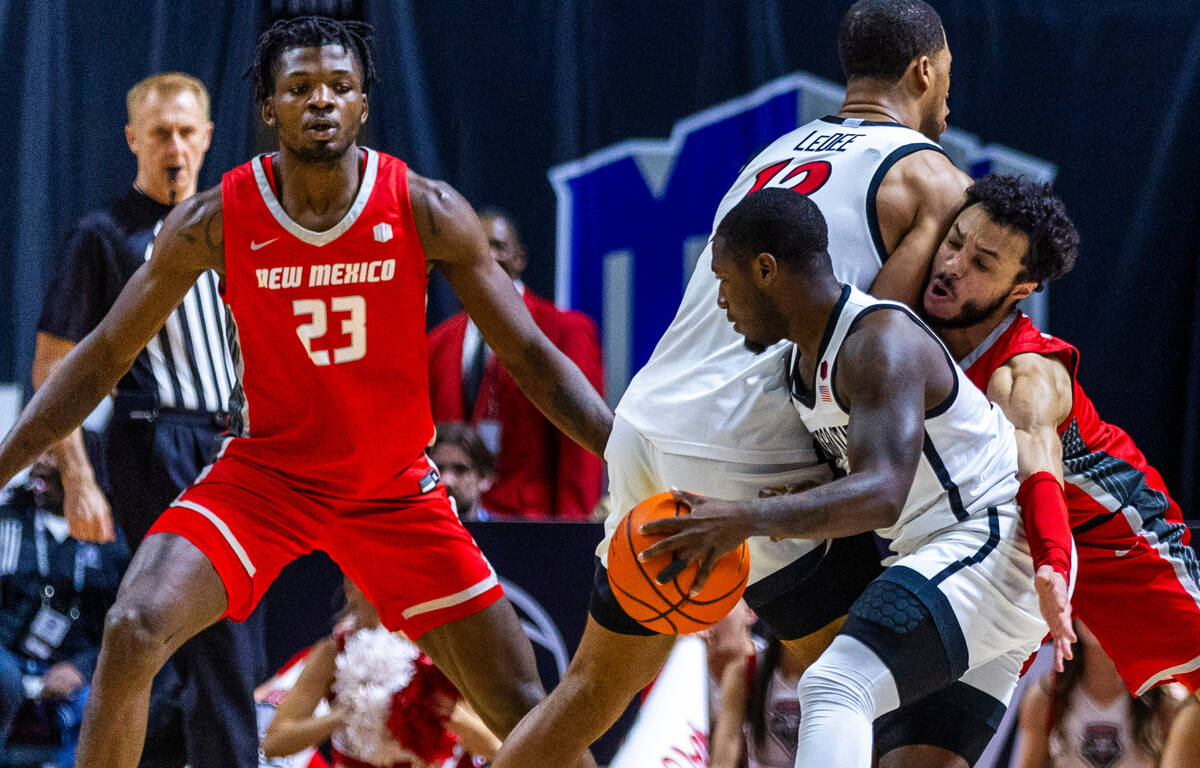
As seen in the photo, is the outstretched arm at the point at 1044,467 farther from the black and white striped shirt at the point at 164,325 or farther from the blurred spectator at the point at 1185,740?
the black and white striped shirt at the point at 164,325

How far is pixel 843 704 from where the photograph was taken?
2.55 meters

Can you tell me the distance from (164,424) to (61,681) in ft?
3.25

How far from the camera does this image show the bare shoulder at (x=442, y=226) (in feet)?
A: 11.9

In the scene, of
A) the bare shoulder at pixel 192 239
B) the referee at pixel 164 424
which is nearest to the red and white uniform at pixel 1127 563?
the bare shoulder at pixel 192 239

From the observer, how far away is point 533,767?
312 centimetres

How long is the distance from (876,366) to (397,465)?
5.02 feet

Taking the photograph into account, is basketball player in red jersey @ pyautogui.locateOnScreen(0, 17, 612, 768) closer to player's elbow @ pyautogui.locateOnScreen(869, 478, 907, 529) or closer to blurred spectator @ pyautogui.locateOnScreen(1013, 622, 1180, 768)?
player's elbow @ pyautogui.locateOnScreen(869, 478, 907, 529)

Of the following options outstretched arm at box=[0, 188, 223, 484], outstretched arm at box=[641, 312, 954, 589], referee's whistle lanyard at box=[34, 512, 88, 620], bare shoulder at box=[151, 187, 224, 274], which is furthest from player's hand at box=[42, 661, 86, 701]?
outstretched arm at box=[641, 312, 954, 589]

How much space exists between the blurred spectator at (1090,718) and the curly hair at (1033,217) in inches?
65.8

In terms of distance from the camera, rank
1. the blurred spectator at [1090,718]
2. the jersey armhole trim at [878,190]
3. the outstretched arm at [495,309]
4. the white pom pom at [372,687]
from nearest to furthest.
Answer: the jersey armhole trim at [878,190], the outstretched arm at [495,309], the white pom pom at [372,687], the blurred spectator at [1090,718]

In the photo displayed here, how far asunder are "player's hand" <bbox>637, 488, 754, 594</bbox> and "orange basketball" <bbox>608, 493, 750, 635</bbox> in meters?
0.10

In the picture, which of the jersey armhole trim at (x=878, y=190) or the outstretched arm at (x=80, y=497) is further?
the outstretched arm at (x=80, y=497)

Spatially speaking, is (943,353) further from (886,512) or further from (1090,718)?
(1090,718)

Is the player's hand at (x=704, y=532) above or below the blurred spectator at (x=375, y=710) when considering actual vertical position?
above
